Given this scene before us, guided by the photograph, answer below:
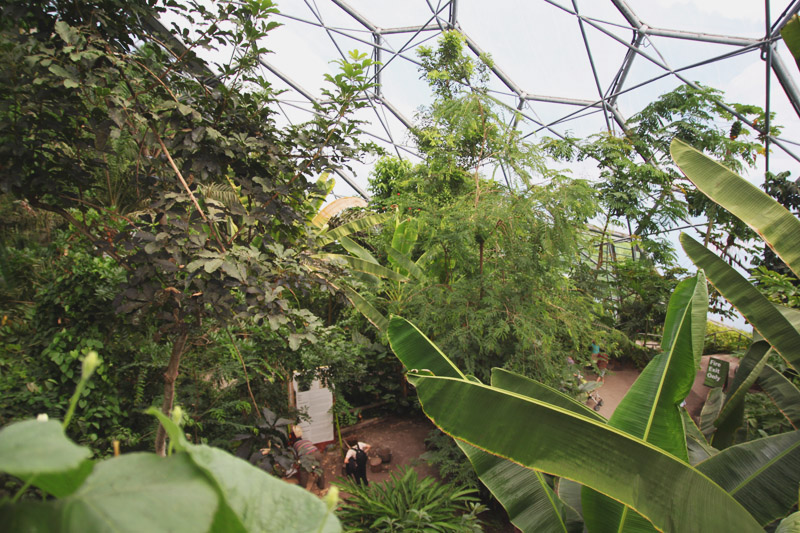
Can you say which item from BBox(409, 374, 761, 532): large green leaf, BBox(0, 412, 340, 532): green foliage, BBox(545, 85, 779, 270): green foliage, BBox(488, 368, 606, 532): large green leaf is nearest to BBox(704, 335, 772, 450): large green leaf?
BBox(488, 368, 606, 532): large green leaf

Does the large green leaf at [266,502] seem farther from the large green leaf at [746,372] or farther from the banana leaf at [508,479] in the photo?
the large green leaf at [746,372]

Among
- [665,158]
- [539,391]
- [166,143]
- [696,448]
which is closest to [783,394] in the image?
[696,448]

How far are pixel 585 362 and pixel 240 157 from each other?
4.65m

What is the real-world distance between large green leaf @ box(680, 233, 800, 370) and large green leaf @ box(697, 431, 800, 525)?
19.3 inches

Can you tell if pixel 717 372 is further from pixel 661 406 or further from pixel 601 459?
pixel 601 459

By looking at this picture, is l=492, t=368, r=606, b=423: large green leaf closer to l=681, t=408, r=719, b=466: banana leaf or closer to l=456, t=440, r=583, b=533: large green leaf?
l=456, t=440, r=583, b=533: large green leaf

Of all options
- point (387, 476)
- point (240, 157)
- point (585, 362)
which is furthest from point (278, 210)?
point (585, 362)

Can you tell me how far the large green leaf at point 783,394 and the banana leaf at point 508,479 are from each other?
1.62 m

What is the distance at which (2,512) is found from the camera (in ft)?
0.75

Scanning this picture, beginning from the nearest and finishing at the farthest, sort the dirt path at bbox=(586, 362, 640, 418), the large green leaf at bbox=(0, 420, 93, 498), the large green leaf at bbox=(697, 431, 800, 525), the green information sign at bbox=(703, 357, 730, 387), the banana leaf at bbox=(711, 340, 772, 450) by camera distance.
A: the large green leaf at bbox=(0, 420, 93, 498) < the large green leaf at bbox=(697, 431, 800, 525) < the banana leaf at bbox=(711, 340, 772, 450) < the green information sign at bbox=(703, 357, 730, 387) < the dirt path at bbox=(586, 362, 640, 418)

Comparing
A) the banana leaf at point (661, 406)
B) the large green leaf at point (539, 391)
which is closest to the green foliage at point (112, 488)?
the large green leaf at point (539, 391)

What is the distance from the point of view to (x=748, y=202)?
7.50 ft

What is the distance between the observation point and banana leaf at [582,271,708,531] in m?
1.68

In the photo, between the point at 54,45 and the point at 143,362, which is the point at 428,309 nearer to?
the point at 143,362
